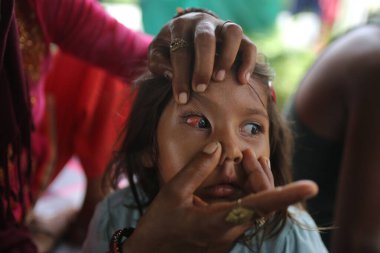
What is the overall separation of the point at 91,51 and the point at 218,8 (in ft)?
1.52

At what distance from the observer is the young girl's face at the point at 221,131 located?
58cm

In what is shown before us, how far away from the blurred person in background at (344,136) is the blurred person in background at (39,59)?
1.25ft

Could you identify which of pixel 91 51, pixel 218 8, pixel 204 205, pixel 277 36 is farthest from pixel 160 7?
pixel 204 205

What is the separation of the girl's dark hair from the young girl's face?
0.05 m

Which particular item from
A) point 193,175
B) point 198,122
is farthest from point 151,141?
point 193,175

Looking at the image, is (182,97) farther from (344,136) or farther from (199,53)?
(344,136)

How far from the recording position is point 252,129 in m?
0.64

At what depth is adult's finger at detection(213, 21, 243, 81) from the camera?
610mm

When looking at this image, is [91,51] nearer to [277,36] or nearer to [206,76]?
[206,76]

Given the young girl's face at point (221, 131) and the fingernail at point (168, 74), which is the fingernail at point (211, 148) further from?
the fingernail at point (168, 74)

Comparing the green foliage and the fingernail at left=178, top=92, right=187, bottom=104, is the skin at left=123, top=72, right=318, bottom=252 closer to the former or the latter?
the fingernail at left=178, top=92, right=187, bottom=104

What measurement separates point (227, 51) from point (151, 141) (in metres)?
0.22

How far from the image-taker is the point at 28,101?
2.63 ft

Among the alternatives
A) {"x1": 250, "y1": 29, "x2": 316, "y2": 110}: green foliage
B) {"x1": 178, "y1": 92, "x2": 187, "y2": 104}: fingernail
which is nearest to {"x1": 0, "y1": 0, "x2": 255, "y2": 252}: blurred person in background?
{"x1": 178, "y1": 92, "x2": 187, "y2": 104}: fingernail
